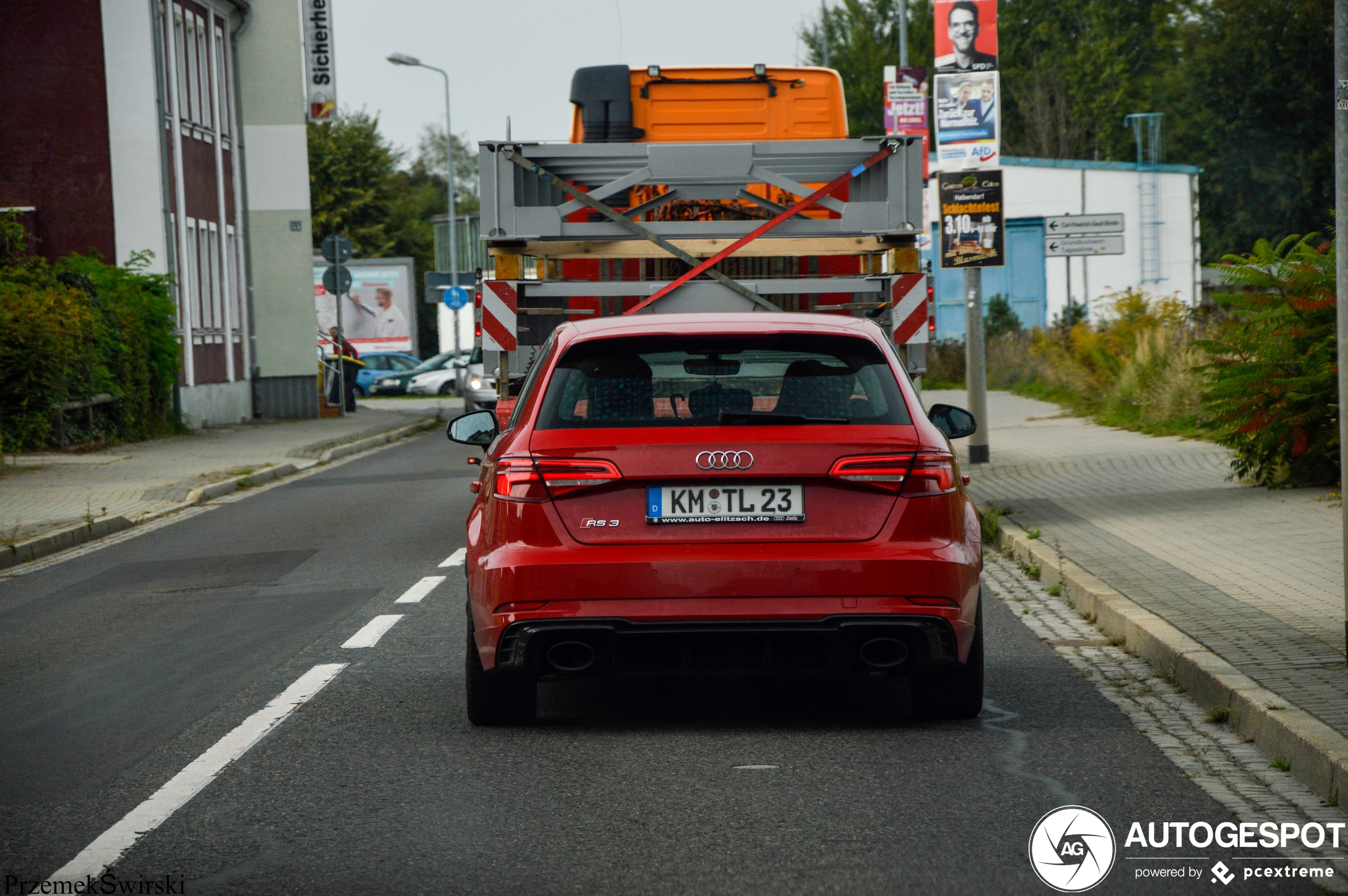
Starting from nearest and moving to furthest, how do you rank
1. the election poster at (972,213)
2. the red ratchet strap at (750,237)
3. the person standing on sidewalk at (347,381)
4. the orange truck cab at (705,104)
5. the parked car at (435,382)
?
the red ratchet strap at (750,237), the orange truck cab at (705,104), the election poster at (972,213), the person standing on sidewalk at (347,381), the parked car at (435,382)

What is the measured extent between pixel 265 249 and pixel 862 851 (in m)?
31.5

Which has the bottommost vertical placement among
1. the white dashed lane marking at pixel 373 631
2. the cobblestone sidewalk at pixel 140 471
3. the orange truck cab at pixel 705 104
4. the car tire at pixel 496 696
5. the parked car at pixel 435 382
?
the parked car at pixel 435 382

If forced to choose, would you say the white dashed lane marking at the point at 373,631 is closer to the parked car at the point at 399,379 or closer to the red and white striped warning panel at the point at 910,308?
the red and white striped warning panel at the point at 910,308

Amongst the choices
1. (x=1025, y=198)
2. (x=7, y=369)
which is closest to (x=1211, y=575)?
(x=7, y=369)

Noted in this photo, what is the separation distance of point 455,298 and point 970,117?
30.6 m

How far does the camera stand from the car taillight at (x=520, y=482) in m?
5.96

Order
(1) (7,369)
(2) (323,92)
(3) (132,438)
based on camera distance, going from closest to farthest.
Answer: (1) (7,369) < (3) (132,438) < (2) (323,92)

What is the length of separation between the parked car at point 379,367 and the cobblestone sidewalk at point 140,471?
23284 millimetres

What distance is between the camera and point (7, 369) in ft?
70.1

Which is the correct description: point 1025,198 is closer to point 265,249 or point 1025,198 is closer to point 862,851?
point 265,249

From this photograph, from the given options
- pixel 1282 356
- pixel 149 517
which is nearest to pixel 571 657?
pixel 1282 356

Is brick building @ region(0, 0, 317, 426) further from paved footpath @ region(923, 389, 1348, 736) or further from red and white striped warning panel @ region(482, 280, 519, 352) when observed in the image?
red and white striped warning panel @ region(482, 280, 519, 352)

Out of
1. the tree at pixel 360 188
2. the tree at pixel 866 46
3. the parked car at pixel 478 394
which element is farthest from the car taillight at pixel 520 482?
the tree at pixel 866 46

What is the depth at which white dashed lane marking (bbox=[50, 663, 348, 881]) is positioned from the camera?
4852 millimetres
